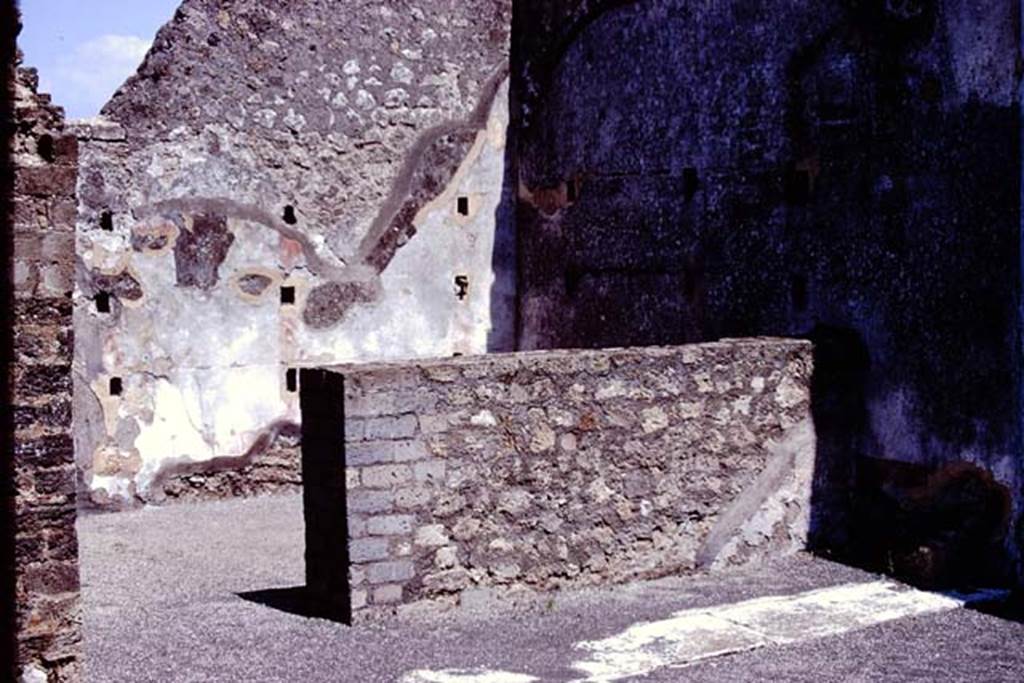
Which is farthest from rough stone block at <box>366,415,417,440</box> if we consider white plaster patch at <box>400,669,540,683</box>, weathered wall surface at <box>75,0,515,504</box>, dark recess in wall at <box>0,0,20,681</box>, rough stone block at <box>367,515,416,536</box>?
weathered wall surface at <box>75,0,515,504</box>

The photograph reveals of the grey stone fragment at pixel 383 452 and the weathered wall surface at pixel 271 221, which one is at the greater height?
the weathered wall surface at pixel 271 221

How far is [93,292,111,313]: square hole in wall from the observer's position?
8.55 m

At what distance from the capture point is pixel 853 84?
281 inches

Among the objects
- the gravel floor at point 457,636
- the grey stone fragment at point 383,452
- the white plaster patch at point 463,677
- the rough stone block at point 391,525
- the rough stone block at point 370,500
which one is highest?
the grey stone fragment at point 383,452

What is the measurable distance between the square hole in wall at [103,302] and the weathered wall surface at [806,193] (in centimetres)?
303

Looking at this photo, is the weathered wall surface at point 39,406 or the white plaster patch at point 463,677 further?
the white plaster patch at point 463,677

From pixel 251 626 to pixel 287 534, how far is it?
229 cm

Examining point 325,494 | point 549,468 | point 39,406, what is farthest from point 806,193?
point 39,406

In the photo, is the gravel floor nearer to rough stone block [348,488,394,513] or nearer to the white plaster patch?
the white plaster patch

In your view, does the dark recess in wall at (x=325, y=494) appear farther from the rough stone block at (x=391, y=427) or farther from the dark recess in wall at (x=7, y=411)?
the dark recess in wall at (x=7, y=411)

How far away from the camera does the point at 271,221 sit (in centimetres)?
910

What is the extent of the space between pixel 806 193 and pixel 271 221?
361 centimetres

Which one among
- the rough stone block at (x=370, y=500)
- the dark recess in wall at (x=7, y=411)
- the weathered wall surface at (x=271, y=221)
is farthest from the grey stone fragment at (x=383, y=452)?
the weathered wall surface at (x=271, y=221)

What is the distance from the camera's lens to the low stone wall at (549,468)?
19.1ft
